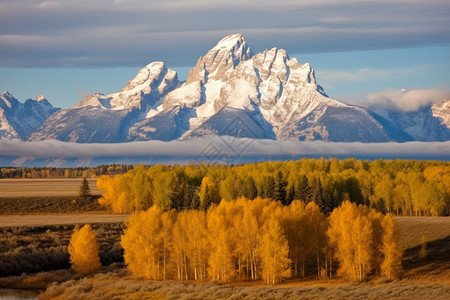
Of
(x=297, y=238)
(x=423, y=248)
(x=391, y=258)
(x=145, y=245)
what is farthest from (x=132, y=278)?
(x=423, y=248)

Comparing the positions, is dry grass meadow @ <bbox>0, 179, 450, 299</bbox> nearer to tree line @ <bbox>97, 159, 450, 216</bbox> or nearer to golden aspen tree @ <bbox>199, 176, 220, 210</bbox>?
golden aspen tree @ <bbox>199, 176, 220, 210</bbox>

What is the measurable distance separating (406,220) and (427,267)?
31.8 m

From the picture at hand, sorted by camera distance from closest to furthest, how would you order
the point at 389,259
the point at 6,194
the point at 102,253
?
the point at 389,259 → the point at 102,253 → the point at 6,194

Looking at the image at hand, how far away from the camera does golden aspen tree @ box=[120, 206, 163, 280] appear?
302 ft

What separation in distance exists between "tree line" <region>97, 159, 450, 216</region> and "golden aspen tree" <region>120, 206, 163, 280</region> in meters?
31.6

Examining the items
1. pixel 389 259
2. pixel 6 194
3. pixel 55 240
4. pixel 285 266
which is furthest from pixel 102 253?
pixel 6 194

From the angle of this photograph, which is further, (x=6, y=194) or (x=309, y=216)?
→ (x=6, y=194)

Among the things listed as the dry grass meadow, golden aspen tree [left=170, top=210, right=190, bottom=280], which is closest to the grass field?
the dry grass meadow

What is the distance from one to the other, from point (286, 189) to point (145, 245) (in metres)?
49.5

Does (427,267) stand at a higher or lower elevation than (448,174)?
lower

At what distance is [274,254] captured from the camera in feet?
284

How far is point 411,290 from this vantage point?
74.4 meters

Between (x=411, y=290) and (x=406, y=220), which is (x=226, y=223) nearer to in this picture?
(x=411, y=290)

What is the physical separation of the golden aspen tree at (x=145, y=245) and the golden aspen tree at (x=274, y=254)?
13643 millimetres
